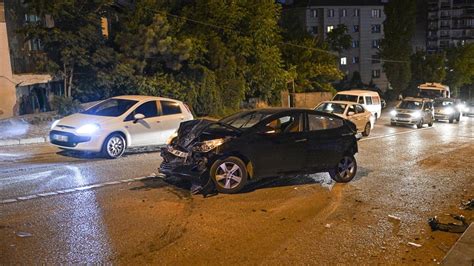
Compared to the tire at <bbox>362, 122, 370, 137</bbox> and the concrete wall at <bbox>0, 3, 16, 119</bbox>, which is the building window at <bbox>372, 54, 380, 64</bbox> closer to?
the tire at <bbox>362, 122, 370, 137</bbox>

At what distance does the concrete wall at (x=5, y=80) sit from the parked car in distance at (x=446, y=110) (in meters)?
24.7

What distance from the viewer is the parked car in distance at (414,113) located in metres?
26.5

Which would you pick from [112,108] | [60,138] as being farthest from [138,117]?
[60,138]

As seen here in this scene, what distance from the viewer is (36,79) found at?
2164 centimetres

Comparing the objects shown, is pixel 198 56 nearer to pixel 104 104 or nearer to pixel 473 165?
pixel 104 104

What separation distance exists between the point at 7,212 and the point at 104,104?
6.43m

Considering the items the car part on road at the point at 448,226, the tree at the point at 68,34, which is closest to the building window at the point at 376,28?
the tree at the point at 68,34

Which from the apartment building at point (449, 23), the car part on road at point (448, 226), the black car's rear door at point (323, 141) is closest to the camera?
the car part on road at point (448, 226)

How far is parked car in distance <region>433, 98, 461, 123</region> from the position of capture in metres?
31.3

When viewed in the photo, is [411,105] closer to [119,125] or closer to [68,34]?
[68,34]

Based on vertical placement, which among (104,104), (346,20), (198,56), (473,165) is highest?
(346,20)

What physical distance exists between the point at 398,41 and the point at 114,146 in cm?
5120

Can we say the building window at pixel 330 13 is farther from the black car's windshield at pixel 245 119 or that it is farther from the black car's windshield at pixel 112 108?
the black car's windshield at pixel 245 119

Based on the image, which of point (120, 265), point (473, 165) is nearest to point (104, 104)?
point (120, 265)
